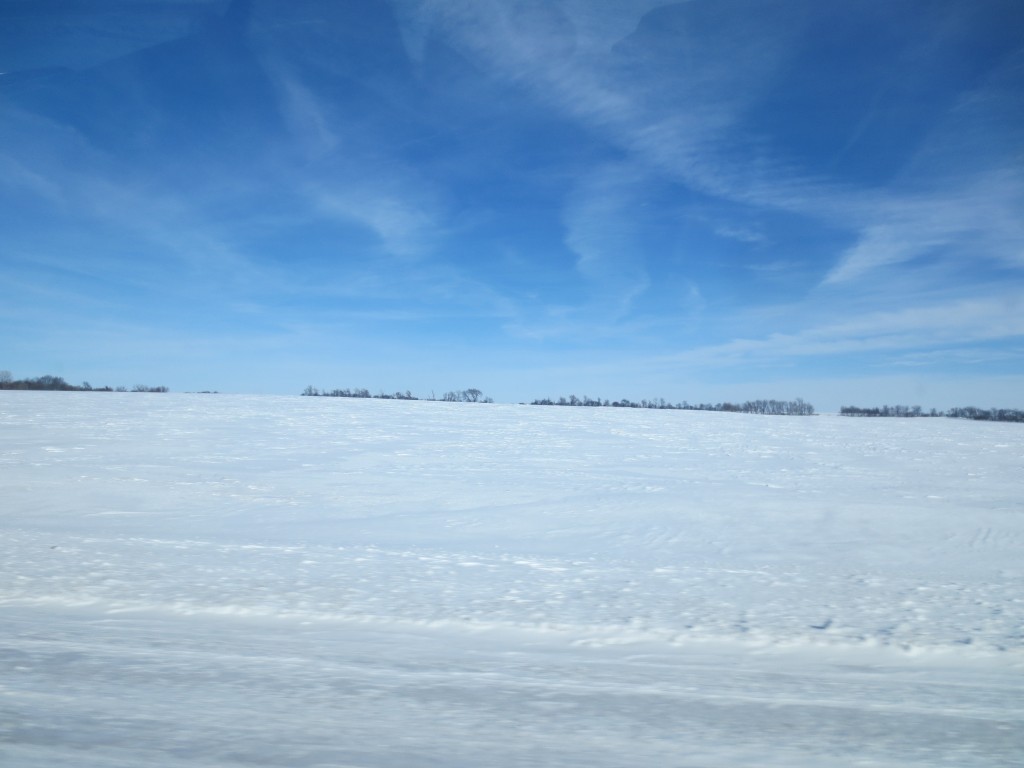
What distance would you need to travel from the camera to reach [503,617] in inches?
164

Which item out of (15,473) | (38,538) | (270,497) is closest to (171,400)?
(15,473)

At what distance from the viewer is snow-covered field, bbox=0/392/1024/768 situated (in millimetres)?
2492

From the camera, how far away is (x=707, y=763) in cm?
230

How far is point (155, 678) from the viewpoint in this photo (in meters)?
3.01

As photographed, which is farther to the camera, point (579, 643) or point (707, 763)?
point (579, 643)

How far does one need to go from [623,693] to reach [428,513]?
5402 millimetres

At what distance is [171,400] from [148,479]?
1403 cm

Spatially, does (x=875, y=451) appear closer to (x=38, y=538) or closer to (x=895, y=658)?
(x=895, y=658)

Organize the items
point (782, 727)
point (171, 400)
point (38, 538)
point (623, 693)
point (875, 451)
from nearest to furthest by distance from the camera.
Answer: point (782, 727) → point (623, 693) → point (38, 538) → point (875, 451) → point (171, 400)

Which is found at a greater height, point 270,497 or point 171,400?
point 171,400

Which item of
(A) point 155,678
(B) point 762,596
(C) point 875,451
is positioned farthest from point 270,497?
(C) point 875,451

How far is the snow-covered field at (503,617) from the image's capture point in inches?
98.1

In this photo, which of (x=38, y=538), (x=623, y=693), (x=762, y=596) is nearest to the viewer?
(x=623, y=693)

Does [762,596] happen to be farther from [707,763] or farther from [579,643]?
[707,763]
